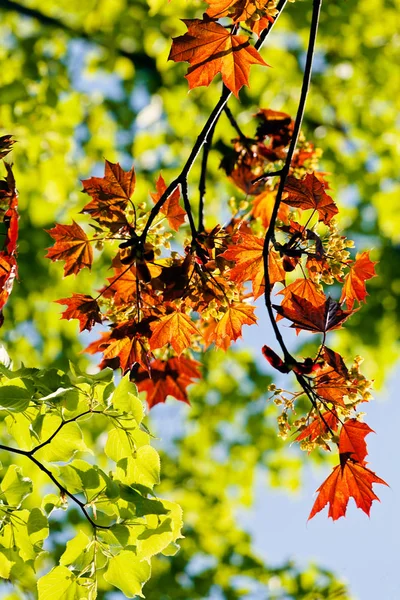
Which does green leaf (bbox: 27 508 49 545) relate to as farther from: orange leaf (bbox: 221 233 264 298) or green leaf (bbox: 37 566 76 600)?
orange leaf (bbox: 221 233 264 298)

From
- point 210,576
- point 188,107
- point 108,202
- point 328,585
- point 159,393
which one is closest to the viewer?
point 108,202

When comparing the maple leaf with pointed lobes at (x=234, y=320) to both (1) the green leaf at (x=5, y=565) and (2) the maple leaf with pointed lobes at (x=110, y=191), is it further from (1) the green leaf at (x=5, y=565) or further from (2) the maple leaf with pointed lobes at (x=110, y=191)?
(1) the green leaf at (x=5, y=565)

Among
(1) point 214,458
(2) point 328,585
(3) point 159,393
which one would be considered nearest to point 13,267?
(3) point 159,393

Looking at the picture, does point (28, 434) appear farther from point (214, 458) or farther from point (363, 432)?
point (214, 458)

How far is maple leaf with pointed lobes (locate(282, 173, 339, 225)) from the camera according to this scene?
1338 mm

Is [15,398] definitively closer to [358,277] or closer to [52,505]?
[52,505]

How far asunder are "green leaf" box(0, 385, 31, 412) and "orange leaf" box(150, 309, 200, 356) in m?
0.33

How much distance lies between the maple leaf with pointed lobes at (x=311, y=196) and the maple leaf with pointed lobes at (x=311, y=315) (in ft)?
0.58

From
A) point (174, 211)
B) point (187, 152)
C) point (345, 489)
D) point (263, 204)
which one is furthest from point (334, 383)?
point (187, 152)

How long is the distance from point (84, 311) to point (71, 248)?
20 cm

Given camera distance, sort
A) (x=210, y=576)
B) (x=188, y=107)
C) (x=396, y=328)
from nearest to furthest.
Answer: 1. (x=210, y=576)
2. (x=188, y=107)
3. (x=396, y=328)

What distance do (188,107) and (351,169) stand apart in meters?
1.44

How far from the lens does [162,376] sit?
6.41ft

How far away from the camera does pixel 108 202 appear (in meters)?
1.43
